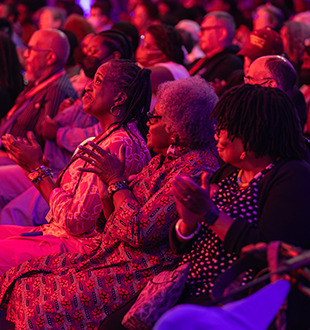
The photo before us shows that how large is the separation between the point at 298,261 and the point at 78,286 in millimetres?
1192

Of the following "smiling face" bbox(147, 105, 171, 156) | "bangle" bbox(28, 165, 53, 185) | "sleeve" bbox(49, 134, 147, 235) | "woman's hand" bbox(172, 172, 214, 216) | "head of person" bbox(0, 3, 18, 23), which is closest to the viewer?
"woman's hand" bbox(172, 172, 214, 216)

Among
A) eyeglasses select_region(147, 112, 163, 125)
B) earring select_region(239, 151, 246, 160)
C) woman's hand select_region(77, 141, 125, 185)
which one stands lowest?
woman's hand select_region(77, 141, 125, 185)

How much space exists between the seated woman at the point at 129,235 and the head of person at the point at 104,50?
6.34ft

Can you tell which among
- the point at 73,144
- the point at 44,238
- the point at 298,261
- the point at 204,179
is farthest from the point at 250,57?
the point at 298,261

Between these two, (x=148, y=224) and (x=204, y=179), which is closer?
(x=204, y=179)

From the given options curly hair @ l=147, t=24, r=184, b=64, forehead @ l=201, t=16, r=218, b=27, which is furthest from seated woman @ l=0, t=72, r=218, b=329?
forehead @ l=201, t=16, r=218, b=27

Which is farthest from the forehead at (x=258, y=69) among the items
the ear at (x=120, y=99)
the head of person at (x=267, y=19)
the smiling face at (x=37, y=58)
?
the head of person at (x=267, y=19)

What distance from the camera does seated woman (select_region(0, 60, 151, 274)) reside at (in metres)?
2.45

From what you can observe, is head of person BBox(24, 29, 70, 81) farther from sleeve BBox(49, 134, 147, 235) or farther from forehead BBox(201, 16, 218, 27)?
sleeve BBox(49, 134, 147, 235)

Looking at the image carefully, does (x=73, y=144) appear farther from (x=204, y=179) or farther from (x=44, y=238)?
(x=204, y=179)

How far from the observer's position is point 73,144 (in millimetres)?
3807

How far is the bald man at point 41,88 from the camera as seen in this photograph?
4352 mm

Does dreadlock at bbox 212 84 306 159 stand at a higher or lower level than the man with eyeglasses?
higher

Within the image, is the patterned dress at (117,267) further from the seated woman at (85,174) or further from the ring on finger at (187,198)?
the ring on finger at (187,198)
